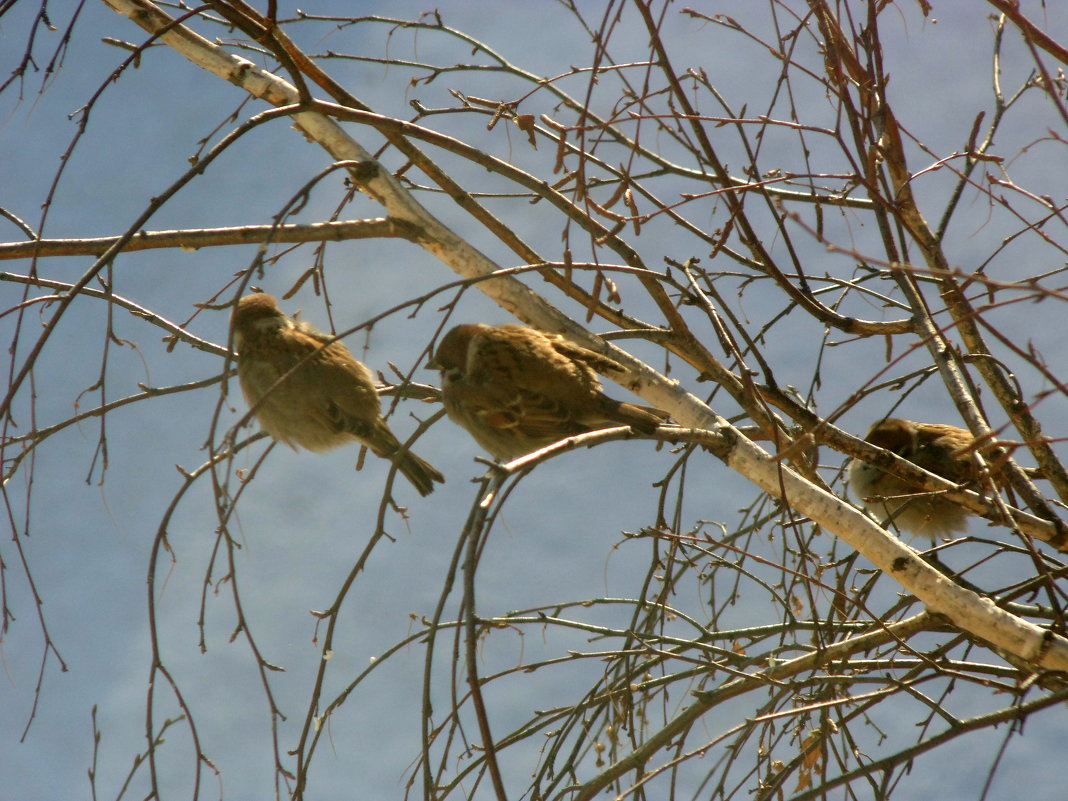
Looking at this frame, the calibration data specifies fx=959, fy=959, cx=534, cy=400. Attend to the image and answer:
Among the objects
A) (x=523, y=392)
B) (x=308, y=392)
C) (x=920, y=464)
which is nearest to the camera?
(x=523, y=392)

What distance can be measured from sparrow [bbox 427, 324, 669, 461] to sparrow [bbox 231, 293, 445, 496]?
0.28m

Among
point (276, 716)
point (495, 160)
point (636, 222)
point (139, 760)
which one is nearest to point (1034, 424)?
point (636, 222)

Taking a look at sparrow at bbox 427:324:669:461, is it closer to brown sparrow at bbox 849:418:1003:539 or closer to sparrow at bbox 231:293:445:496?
sparrow at bbox 231:293:445:496

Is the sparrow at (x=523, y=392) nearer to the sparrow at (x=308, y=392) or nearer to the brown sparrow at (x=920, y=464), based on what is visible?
the sparrow at (x=308, y=392)

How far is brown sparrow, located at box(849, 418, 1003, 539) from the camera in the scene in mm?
3250

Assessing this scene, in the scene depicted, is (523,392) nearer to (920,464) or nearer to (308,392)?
(308,392)

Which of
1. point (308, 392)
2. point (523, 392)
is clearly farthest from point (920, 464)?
point (308, 392)

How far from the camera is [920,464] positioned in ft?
11.6

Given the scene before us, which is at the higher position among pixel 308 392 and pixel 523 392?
pixel 308 392

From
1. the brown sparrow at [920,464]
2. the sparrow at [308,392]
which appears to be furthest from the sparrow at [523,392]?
the brown sparrow at [920,464]

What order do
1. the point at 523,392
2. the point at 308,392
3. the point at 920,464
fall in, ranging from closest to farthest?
the point at 523,392 → the point at 308,392 → the point at 920,464

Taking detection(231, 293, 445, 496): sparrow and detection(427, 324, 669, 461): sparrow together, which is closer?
detection(427, 324, 669, 461): sparrow

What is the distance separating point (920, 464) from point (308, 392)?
2250mm

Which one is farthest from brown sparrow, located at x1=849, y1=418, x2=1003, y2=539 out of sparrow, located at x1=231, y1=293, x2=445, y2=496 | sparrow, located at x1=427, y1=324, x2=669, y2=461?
sparrow, located at x1=231, y1=293, x2=445, y2=496
